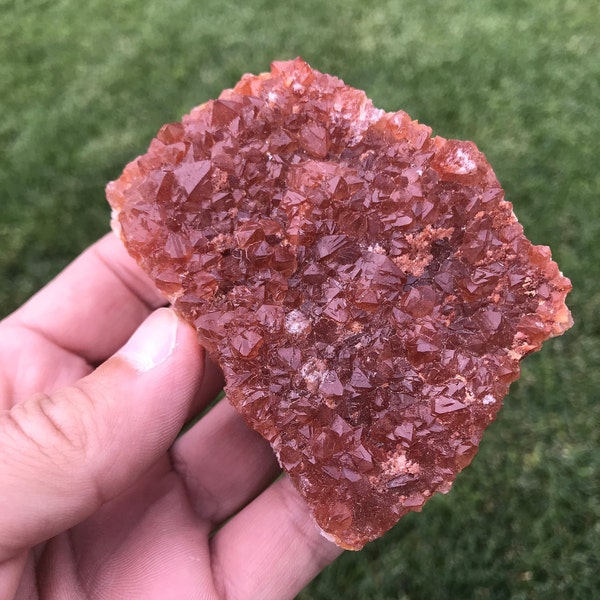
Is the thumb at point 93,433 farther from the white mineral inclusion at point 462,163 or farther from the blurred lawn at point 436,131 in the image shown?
the blurred lawn at point 436,131

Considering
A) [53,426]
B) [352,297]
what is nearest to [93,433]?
[53,426]

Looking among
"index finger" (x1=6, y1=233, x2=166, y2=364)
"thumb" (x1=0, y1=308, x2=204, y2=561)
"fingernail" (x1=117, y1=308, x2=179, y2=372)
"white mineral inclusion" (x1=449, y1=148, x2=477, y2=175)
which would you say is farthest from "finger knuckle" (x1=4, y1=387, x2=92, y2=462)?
"white mineral inclusion" (x1=449, y1=148, x2=477, y2=175)

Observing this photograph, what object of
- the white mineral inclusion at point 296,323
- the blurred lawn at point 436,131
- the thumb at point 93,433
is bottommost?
the blurred lawn at point 436,131

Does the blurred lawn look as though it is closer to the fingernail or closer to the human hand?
the human hand

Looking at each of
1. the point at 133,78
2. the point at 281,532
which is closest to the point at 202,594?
the point at 281,532

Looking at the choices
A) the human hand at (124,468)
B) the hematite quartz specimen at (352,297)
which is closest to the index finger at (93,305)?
the human hand at (124,468)

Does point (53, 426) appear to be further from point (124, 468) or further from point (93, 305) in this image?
point (93, 305)

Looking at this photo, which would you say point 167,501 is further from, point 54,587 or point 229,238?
point 229,238
